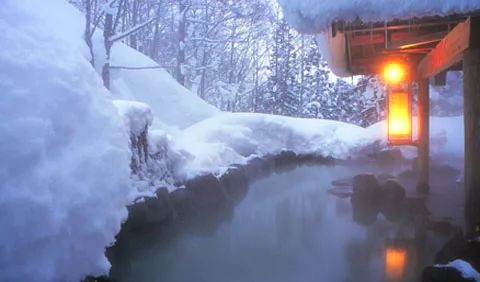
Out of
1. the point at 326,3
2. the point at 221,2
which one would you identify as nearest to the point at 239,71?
the point at 221,2

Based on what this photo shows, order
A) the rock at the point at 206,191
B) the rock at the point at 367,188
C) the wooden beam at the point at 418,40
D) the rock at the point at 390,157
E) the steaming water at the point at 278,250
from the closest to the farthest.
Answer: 1. the steaming water at the point at 278,250
2. the wooden beam at the point at 418,40
3. the rock at the point at 206,191
4. the rock at the point at 367,188
5. the rock at the point at 390,157

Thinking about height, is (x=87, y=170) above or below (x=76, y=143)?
below

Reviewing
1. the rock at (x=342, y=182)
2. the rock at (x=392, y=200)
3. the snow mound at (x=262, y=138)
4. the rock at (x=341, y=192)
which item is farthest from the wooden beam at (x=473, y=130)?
the rock at (x=342, y=182)

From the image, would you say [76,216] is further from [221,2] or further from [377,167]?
[221,2]

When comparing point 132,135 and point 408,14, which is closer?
point 408,14

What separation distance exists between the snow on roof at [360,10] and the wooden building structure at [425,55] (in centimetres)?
25

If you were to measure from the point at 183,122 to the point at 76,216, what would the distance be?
1500cm

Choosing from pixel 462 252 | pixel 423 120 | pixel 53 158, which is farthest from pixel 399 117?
pixel 53 158

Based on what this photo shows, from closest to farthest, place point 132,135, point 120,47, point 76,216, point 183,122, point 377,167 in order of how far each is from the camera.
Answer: point 76,216
point 132,135
point 377,167
point 183,122
point 120,47

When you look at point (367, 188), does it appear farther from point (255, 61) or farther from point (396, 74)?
point (255, 61)

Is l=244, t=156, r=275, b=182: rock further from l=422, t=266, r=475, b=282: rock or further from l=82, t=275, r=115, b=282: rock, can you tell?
l=82, t=275, r=115, b=282: rock

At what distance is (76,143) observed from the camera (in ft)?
12.5

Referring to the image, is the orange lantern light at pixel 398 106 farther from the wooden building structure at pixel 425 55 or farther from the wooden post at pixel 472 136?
the wooden post at pixel 472 136

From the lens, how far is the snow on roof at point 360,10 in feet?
15.1
